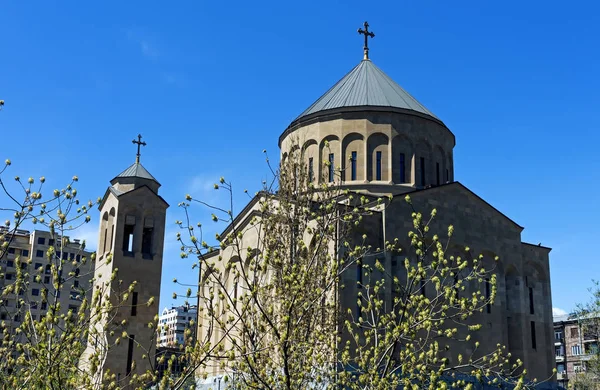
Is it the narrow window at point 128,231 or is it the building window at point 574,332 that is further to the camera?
the building window at point 574,332

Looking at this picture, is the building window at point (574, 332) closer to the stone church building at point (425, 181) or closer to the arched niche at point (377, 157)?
the stone church building at point (425, 181)

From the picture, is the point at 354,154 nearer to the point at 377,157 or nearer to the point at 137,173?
the point at 377,157

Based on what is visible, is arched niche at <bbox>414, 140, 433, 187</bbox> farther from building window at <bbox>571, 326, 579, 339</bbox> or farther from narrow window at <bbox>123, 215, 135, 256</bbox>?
building window at <bbox>571, 326, 579, 339</bbox>

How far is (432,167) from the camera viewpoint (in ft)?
77.4

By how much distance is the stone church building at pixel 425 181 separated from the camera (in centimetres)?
2027

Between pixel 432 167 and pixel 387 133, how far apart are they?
2.22m

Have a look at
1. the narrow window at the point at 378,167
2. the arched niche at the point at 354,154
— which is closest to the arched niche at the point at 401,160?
the narrow window at the point at 378,167

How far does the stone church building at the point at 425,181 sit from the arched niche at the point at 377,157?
35 millimetres

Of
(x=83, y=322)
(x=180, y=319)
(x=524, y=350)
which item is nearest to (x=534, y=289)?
(x=524, y=350)

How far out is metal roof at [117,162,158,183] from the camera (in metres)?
26.4

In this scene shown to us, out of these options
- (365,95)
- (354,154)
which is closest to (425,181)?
(354,154)

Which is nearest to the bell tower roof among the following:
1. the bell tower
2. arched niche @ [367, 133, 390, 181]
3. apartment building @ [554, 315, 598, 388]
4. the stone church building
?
the bell tower

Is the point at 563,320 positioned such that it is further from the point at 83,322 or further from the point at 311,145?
the point at 83,322

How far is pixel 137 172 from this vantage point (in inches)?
1049
